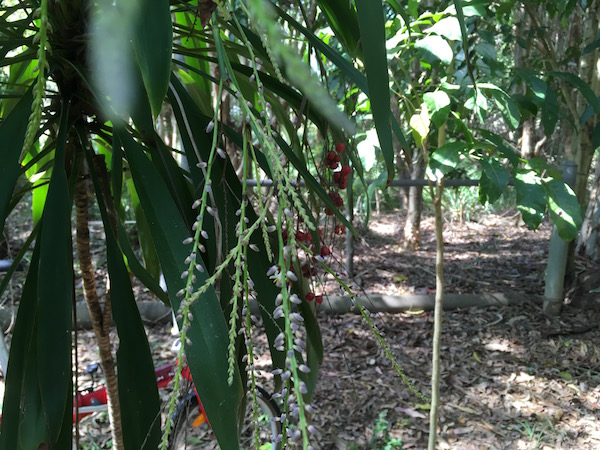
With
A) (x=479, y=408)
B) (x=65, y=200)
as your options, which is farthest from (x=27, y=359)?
(x=479, y=408)

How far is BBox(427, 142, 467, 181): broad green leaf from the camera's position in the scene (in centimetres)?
102

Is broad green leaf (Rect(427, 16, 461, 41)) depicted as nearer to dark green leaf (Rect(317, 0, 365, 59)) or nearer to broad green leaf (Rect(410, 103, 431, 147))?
broad green leaf (Rect(410, 103, 431, 147))

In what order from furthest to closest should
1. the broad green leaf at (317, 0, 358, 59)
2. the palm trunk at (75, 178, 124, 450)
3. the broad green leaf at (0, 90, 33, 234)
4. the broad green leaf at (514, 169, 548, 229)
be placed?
the broad green leaf at (514, 169, 548, 229)
the palm trunk at (75, 178, 124, 450)
the broad green leaf at (317, 0, 358, 59)
the broad green leaf at (0, 90, 33, 234)

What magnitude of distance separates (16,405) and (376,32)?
1.95 feet

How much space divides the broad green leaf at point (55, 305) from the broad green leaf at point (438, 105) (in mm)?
678

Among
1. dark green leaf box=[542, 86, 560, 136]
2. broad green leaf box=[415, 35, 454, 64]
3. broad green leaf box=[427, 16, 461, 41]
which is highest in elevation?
broad green leaf box=[427, 16, 461, 41]

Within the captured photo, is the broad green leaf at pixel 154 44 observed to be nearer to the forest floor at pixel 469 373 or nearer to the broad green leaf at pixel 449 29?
the broad green leaf at pixel 449 29

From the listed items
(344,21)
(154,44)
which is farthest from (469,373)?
(154,44)

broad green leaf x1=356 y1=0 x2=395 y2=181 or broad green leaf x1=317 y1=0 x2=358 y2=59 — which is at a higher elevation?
broad green leaf x1=317 y1=0 x2=358 y2=59

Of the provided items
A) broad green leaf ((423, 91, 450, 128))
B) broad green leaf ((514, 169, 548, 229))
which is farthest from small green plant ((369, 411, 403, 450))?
broad green leaf ((423, 91, 450, 128))

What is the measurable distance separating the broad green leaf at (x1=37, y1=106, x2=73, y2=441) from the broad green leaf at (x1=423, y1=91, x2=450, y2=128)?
678 millimetres

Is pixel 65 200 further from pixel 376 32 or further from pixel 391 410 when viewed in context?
pixel 391 410

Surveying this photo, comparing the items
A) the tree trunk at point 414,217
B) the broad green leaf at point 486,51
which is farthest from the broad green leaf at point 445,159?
the tree trunk at point 414,217

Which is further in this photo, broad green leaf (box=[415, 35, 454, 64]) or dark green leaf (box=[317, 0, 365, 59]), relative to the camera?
broad green leaf (box=[415, 35, 454, 64])
